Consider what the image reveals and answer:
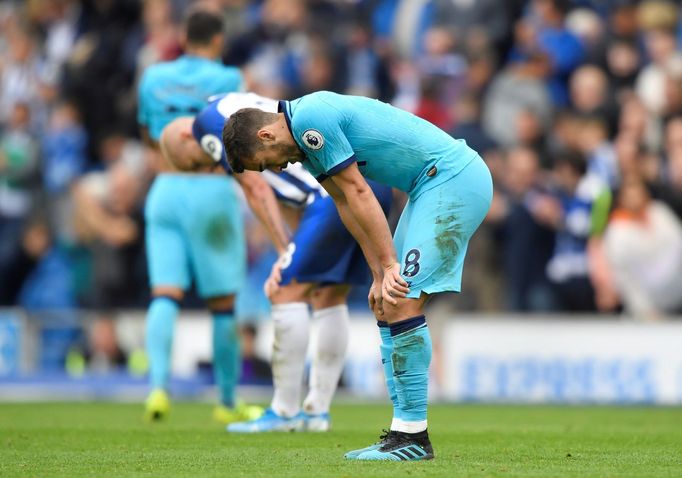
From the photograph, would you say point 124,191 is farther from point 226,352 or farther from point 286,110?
point 286,110

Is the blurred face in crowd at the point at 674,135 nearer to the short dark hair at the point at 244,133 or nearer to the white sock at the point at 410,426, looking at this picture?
the white sock at the point at 410,426

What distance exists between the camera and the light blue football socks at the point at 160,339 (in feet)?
34.8

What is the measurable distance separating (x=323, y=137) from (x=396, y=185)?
69cm

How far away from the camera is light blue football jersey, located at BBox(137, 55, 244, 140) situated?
35.1 feet

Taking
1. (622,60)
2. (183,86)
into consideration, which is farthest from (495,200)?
(183,86)

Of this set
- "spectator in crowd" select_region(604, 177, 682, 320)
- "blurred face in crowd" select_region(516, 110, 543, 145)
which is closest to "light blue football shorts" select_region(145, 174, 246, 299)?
"spectator in crowd" select_region(604, 177, 682, 320)

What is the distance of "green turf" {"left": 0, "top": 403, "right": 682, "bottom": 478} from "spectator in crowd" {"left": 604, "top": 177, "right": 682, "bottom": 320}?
2145 mm

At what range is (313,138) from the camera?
6.81m

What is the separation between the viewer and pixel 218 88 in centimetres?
1068

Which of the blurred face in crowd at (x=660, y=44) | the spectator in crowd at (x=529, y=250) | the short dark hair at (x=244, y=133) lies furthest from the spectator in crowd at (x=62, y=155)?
the short dark hair at (x=244, y=133)

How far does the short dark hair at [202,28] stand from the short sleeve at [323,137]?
13.6 feet

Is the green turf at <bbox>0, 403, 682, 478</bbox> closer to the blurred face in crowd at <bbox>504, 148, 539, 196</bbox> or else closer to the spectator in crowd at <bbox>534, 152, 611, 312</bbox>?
the spectator in crowd at <bbox>534, 152, 611, 312</bbox>

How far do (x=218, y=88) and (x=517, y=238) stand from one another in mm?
5672

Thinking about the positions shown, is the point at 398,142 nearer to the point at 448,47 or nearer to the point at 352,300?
the point at 352,300
